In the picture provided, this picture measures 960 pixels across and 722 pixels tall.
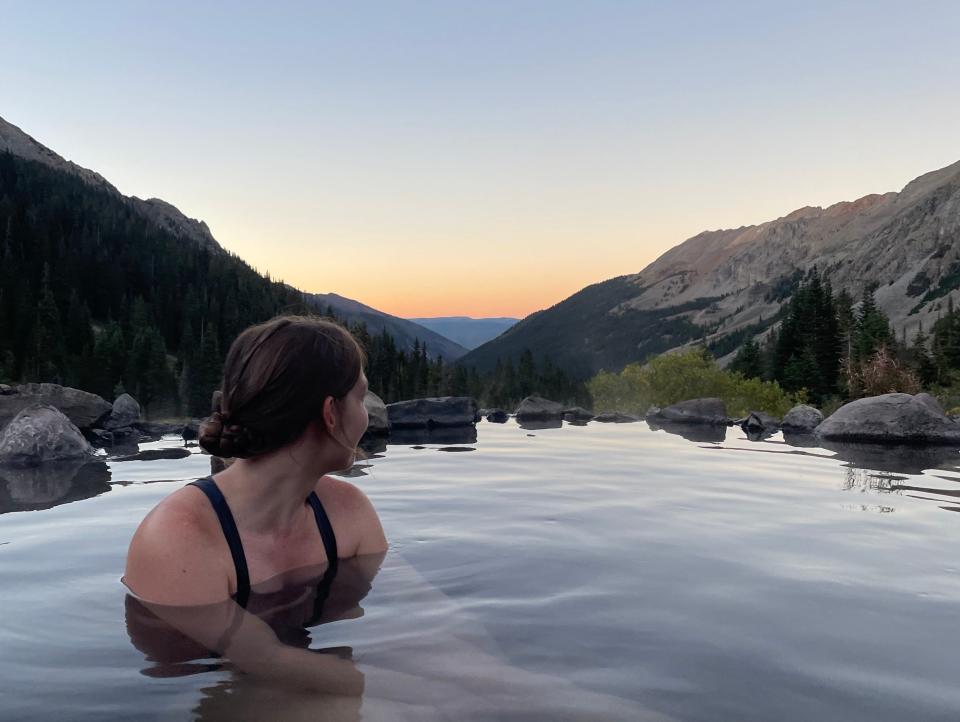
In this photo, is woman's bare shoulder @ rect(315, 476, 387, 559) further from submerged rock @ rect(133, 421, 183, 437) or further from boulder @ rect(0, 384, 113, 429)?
boulder @ rect(0, 384, 113, 429)

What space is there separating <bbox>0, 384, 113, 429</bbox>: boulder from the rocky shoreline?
0.03m

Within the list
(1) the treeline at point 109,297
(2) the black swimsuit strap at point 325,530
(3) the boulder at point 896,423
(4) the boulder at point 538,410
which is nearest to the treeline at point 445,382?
(1) the treeline at point 109,297

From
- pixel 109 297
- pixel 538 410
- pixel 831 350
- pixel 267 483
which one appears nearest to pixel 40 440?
pixel 267 483

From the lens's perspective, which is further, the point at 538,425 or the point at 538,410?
the point at 538,410

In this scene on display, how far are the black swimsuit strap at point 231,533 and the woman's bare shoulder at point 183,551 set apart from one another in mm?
49

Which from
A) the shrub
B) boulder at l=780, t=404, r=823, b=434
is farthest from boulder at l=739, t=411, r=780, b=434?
the shrub

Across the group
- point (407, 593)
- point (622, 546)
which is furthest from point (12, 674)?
point (622, 546)

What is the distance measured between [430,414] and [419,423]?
0.59m

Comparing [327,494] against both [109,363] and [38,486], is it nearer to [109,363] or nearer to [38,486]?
[38,486]

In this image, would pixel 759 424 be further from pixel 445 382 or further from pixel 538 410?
pixel 445 382

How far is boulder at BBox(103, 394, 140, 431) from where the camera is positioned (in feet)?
84.3

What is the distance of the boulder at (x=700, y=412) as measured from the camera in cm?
3025

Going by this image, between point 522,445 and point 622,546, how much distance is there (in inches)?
458

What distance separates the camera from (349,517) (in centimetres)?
466
